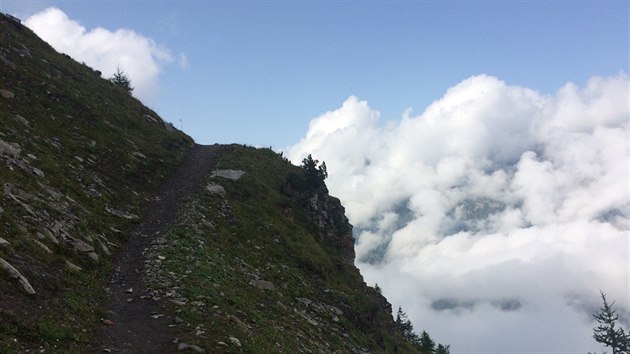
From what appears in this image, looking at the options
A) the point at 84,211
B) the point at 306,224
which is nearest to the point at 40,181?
the point at 84,211

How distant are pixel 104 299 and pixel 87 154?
64.2 feet

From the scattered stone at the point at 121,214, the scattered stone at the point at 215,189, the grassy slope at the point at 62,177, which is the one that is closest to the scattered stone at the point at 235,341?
the grassy slope at the point at 62,177

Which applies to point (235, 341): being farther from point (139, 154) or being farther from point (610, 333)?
point (610, 333)

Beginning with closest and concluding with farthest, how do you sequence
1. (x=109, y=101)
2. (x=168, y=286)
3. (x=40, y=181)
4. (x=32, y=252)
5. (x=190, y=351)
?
(x=190, y=351)
(x=32, y=252)
(x=168, y=286)
(x=40, y=181)
(x=109, y=101)

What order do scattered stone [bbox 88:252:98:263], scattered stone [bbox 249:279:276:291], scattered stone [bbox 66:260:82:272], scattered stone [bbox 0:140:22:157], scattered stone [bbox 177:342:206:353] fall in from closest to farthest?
scattered stone [bbox 177:342:206:353] → scattered stone [bbox 66:260:82:272] → scattered stone [bbox 88:252:98:263] → scattered stone [bbox 0:140:22:157] → scattered stone [bbox 249:279:276:291]

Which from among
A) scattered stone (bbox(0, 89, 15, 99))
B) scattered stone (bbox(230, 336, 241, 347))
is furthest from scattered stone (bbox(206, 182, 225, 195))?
scattered stone (bbox(230, 336, 241, 347))

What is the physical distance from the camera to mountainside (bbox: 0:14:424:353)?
15.7 metres

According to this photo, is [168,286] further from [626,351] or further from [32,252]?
[626,351]

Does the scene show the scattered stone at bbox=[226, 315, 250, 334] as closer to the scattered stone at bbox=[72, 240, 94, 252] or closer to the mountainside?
the mountainside

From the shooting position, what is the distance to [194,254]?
25.4 m

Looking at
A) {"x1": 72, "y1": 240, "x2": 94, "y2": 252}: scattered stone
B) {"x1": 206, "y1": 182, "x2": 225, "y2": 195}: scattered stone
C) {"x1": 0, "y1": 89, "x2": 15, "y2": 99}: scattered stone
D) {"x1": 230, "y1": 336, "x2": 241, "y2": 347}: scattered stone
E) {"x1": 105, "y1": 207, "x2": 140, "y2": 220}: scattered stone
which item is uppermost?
{"x1": 206, "y1": 182, "x2": 225, "y2": 195}: scattered stone

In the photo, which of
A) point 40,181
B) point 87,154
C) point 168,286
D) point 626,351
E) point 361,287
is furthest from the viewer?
point 626,351

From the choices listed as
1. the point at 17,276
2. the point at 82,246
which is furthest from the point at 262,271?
the point at 17,276

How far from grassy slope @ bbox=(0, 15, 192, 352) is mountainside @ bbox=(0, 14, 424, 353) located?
10 cm
